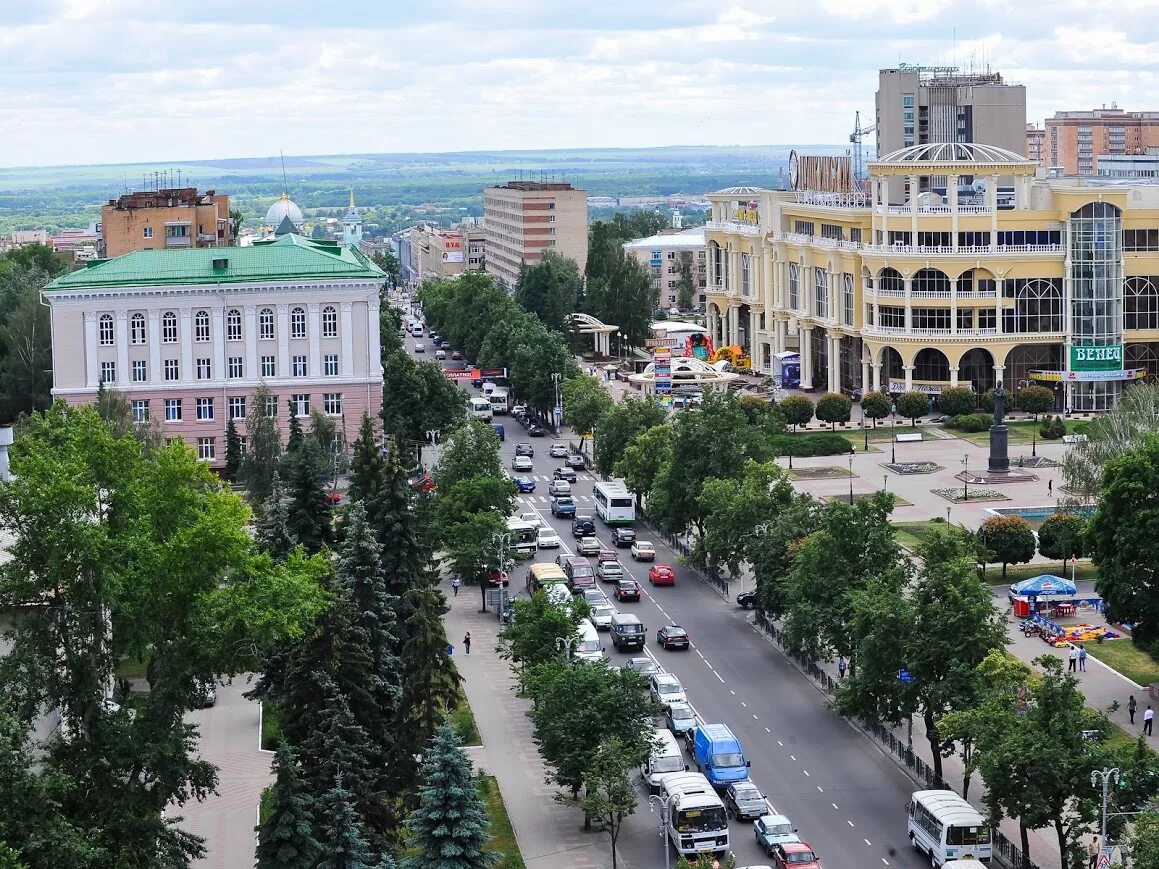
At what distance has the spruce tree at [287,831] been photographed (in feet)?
143

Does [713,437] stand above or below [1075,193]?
below

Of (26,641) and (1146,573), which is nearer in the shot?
(26,641)

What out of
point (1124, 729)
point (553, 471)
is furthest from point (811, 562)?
point (553, 471)

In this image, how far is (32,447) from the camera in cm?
4894

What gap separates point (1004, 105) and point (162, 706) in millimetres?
158721

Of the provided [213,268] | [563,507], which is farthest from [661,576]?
[213,268]

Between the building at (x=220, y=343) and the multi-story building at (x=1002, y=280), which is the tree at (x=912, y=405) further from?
the building at (x=220, y=343)

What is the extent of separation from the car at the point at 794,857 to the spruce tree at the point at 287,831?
10.8m

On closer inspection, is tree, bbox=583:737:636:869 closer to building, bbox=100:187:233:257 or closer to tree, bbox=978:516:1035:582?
tree, bbox=978:516:1035:582

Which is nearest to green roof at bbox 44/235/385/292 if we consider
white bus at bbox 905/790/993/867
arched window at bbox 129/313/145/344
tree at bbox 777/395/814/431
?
arched window at bbox 129/313/145/344

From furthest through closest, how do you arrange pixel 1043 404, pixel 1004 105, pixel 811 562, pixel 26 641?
pixel 1004 105 → pixel 1043 404 → pixel 811 562 → pixel 26 641

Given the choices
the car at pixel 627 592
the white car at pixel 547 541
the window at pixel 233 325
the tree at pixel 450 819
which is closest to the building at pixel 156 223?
the window at pixel 233 325

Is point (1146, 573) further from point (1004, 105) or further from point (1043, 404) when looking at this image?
point (1004, 105)

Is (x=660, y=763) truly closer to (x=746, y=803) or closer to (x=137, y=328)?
(x=746, y=803)
